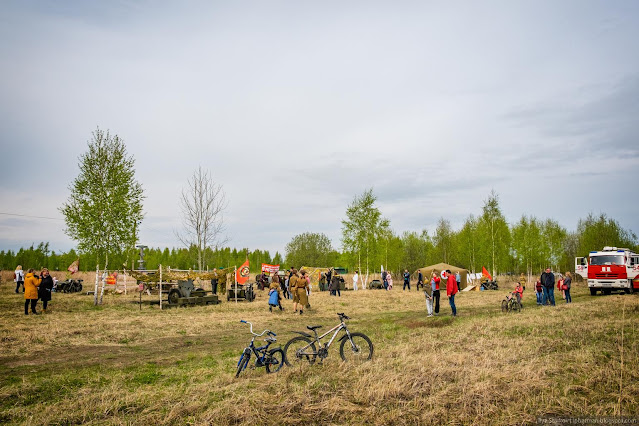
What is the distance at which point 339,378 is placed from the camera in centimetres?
771

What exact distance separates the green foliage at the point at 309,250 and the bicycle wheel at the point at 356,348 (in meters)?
73.4

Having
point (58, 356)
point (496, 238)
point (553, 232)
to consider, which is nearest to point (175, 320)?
point (58, 356)

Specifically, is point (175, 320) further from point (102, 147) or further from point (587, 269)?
point (587, 269)

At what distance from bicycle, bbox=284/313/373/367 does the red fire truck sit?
84.3 ft

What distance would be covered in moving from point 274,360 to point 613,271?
27991mm

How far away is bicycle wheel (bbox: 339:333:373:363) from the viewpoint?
30.4 ft

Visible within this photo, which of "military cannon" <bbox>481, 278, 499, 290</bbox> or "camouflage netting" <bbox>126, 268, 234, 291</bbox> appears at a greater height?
"camouflage netting" <bbox>126, 268, 234, 291</bbox>

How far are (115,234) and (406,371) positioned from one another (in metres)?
22.2

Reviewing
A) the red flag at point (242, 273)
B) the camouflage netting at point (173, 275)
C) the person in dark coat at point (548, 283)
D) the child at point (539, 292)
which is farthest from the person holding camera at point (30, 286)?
the child at point (539, 292)

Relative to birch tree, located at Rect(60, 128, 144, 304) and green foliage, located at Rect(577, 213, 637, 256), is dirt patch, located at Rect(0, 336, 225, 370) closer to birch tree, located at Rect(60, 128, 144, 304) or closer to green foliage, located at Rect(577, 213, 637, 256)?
birch tree, located at Rect(60, 128, 144, 304)

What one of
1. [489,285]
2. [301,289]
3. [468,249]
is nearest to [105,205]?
[301,289]

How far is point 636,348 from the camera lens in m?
9.29

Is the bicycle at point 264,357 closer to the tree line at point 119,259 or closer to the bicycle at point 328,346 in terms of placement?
the bicycle at point 328,346

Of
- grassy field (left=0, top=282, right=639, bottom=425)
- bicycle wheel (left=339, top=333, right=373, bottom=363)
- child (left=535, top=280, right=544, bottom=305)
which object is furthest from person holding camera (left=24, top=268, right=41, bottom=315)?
child (left=535, top=280, right=544, bottom=305)
